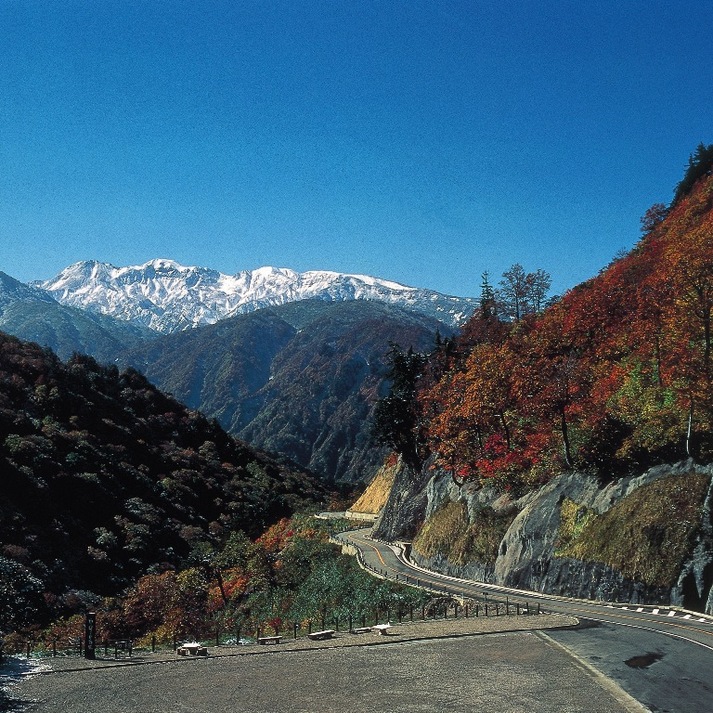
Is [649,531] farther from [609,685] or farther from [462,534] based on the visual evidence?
[462,534]

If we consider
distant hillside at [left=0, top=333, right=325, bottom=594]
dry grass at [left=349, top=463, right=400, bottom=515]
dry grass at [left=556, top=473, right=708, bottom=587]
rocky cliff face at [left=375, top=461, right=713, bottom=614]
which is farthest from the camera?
dry grass at [left=349, top=463, right=400, bottom=515]

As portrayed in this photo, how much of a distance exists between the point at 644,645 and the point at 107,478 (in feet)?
210

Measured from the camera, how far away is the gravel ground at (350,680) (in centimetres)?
2039

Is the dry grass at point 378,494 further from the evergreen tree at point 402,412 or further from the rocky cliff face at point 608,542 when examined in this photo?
the rocky cliff face at point 608,542

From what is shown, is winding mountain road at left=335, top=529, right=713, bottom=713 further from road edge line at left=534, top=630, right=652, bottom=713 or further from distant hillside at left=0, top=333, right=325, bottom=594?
distant hillside at left=0, top=333, right=325, bottom=594

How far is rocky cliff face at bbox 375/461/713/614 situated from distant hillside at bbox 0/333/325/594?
3301 cm

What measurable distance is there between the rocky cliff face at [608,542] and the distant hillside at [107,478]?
33015 mm

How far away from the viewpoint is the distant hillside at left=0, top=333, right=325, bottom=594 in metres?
62.0

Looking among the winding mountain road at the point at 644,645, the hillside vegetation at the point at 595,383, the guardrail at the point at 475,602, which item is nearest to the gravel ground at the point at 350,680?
the winding mountain road at the point at 644,645

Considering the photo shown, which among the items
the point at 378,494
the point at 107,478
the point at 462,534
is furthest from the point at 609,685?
the point at 378,494

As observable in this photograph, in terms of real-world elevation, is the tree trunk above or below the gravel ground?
above

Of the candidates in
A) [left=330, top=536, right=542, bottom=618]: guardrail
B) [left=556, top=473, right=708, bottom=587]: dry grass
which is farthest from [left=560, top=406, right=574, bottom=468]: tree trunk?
[left=330, top=536, right=542, bottom=618]: guardrail

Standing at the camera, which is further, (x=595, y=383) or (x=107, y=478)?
(x=107, y=478)

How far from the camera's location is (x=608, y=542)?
118 feet
